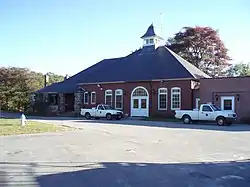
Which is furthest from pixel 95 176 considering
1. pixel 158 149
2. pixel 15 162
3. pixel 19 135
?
pixel 19 135

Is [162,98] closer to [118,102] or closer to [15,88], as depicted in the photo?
[118,102]

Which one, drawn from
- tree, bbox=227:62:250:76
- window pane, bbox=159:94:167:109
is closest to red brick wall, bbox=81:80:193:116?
window pane, bbox=159:94:167:109

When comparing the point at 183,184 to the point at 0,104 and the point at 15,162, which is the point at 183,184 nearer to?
the point at 15,162

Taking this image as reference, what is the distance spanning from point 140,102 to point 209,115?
11.3m

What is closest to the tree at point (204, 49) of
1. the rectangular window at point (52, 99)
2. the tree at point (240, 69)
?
the tree at point (240, 69)

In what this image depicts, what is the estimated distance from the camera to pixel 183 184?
25.9 feet

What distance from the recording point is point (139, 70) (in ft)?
136

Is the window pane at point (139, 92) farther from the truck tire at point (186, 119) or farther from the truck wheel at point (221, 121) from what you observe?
the truck wheel at point (221, 121)

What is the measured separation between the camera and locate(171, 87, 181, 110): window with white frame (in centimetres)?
3784

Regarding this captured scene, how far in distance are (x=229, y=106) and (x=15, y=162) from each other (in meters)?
27.9

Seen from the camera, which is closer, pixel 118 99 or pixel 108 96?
pixel 118 99

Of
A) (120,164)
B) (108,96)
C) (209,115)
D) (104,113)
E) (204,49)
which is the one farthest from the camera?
(204,49)

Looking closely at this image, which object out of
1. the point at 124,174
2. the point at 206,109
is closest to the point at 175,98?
the point at 206,109

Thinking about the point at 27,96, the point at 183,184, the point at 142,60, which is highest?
the point at 142,60
